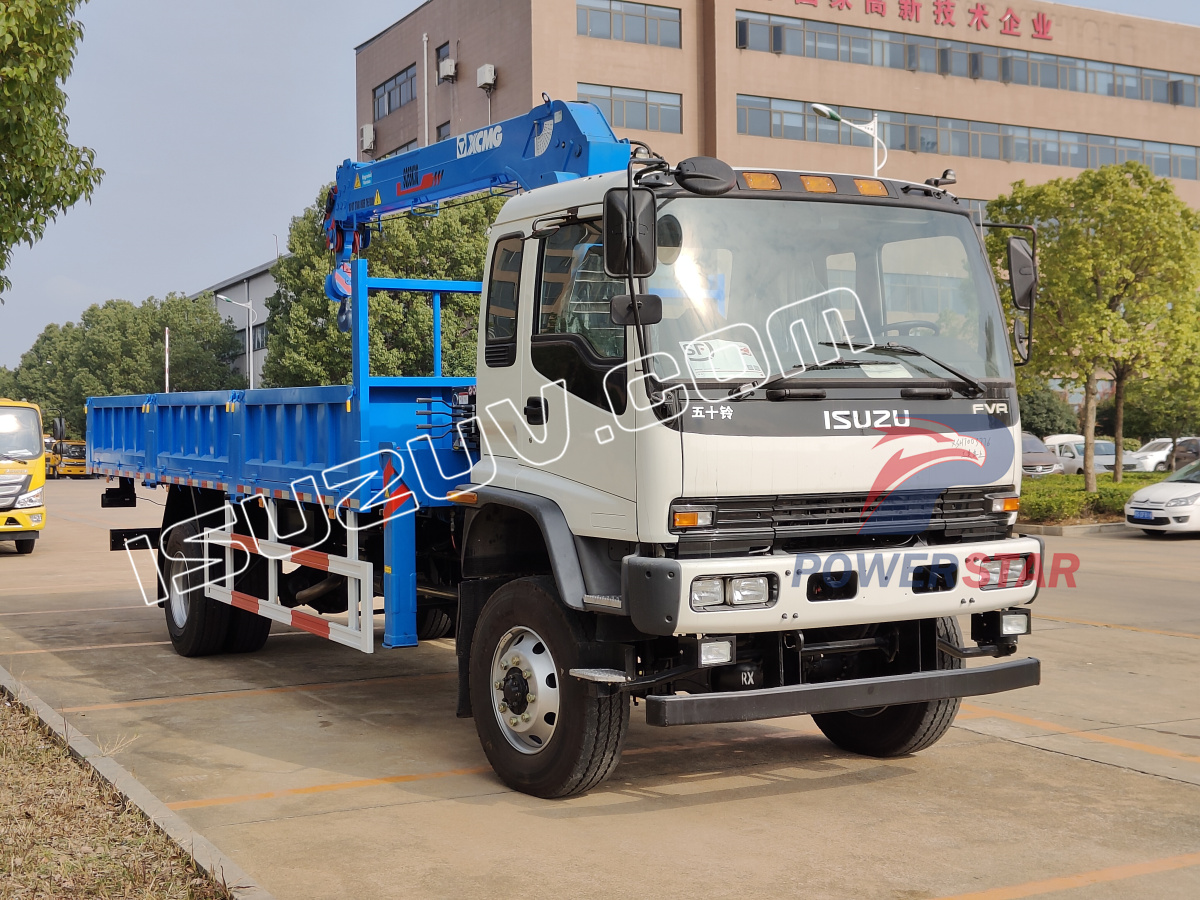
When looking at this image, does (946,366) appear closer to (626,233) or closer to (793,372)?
(793,372)

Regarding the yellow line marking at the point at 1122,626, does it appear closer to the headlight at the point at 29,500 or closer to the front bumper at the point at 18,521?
the front bumper at the point at 18,521

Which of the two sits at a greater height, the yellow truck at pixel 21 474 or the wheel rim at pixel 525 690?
the yellow truck at pixel 21 474

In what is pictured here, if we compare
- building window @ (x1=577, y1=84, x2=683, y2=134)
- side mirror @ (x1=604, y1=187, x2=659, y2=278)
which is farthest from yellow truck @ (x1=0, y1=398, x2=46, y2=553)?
building window @ (x1=577, y1=84, x2=683, y2=134)

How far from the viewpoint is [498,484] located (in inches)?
242

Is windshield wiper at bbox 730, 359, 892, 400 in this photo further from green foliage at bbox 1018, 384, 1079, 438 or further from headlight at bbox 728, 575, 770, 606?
green foliage at bbox 1018, 384, 1079, 438

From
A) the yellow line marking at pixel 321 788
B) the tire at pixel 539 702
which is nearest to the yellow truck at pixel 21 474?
the yellow line marking at pixel 321 788

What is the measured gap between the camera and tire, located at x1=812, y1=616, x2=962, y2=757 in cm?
636

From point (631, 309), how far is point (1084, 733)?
4.14m

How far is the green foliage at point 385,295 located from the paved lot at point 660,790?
644 inches

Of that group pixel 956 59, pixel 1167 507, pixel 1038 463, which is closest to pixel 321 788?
pixel 1167 507

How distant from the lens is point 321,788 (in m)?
6.12

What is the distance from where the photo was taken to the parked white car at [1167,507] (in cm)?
1986

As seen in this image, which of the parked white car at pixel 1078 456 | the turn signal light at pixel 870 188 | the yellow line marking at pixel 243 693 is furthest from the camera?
the parked white car at pixel 1078 456

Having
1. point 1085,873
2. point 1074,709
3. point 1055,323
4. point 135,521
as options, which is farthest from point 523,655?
point 1055,323
